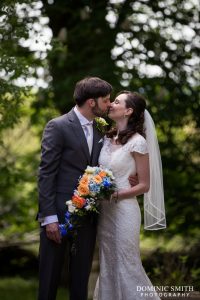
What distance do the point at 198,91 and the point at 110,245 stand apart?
3710mm

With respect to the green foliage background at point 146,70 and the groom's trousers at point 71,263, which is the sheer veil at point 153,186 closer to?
the groom's trousers at point 71,263

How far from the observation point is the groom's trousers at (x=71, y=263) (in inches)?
189

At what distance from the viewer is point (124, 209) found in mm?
5059

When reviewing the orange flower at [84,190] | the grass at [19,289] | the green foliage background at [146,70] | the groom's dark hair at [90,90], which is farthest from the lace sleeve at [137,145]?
the grass at [19,289]

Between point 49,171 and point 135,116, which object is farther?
point 135,116

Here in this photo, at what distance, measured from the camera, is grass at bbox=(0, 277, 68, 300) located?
7715 mm

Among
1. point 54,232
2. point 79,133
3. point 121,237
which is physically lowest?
point 121,237

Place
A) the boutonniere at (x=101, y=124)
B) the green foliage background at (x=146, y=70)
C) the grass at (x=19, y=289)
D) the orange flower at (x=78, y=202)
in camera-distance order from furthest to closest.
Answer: the green foliage background at (x=146, y=70), the grass at (x=19, y=289), the boutonniere at (x=101, y=124), the orange flower at (x=78, y=202)

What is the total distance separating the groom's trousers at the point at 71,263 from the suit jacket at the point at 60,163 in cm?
21

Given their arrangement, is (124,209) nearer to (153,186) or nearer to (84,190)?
(153,186)

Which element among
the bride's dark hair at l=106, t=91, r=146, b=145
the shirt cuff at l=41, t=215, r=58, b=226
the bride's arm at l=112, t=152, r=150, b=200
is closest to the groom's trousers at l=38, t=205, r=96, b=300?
the shirt cuff at l=41, t=215, r=58, b=226

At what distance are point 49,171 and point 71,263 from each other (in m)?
0.75

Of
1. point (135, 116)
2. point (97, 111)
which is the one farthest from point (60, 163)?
point (135, 116)

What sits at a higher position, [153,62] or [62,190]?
[153,62]
